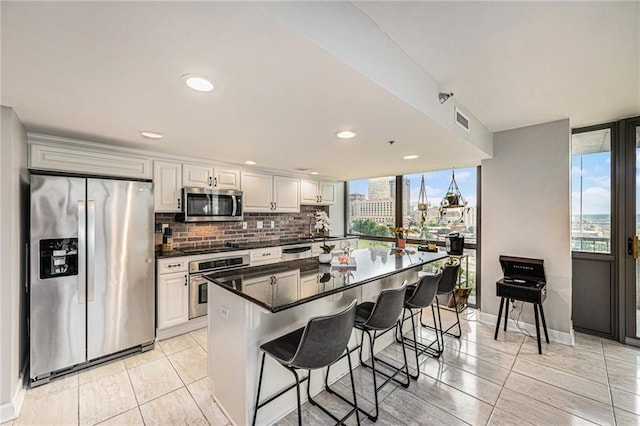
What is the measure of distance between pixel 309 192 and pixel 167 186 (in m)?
2.45

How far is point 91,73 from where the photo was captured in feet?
4.58

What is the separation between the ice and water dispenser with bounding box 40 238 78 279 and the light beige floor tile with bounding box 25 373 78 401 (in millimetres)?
907

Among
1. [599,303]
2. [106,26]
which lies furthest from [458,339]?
[106,26]

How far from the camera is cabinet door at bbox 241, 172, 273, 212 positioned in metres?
4.09

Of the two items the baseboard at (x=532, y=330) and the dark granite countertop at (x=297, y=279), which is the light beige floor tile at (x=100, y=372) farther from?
the baseboard at (x=532, y=330)

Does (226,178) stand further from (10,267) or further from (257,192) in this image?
(10,267)

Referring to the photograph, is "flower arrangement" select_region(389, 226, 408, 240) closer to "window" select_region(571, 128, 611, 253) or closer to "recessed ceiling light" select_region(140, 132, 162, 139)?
"window" select_region(571, 128, 611, 253)

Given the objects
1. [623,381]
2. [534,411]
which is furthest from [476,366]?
[623,381]

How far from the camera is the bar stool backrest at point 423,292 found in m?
2.32

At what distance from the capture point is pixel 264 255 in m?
3.96

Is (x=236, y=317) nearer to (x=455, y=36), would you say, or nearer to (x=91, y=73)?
(x=91, y=73)

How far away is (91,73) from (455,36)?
6.58 feet

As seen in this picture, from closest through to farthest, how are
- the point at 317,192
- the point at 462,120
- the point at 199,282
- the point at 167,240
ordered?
the point at 462,120 < the point at 199,282 < the point at 167,240 < the point at 317,192

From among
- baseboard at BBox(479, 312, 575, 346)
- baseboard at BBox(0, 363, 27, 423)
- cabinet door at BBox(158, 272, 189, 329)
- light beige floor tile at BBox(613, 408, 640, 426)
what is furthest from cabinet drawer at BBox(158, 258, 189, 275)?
light beige floor tile at BBox(613, 408, 640, 426)
